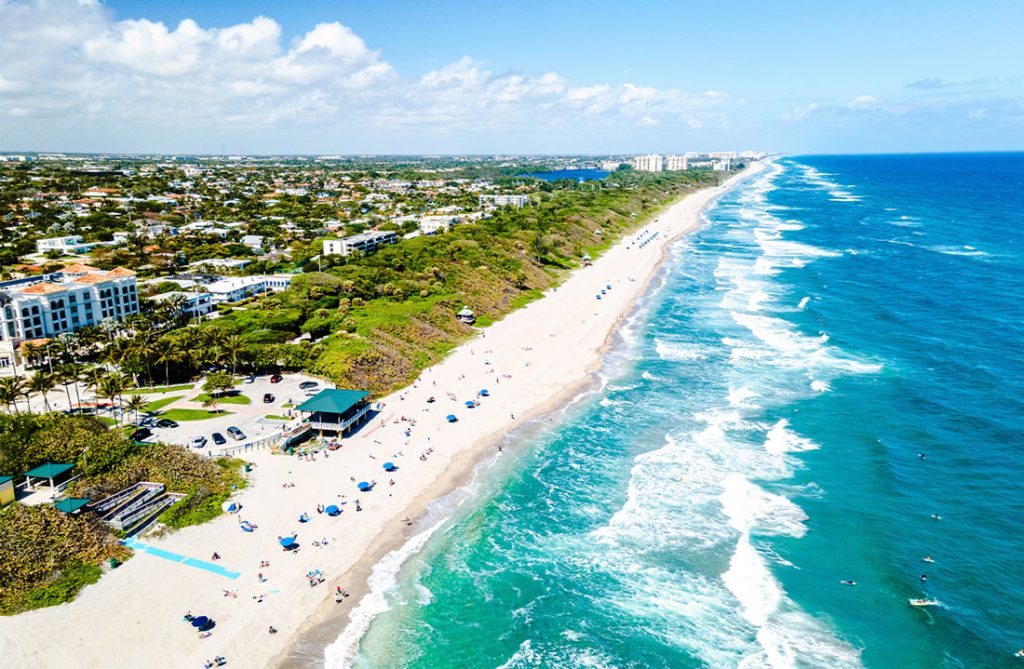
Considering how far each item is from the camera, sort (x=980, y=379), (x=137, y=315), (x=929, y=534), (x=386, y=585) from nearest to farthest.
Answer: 1. (x=386, y=585)
2. (x=929, y=534)
3. (x=980, y=379)
4. (x=137, y=315)

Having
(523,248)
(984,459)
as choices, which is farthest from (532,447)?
(523,248)

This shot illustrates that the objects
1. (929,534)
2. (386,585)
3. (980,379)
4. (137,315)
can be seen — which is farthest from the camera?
(137,315)

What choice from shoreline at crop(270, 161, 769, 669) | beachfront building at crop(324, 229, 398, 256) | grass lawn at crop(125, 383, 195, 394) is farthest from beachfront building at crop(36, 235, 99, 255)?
shoreline at crop(270, 161, 769, 669)

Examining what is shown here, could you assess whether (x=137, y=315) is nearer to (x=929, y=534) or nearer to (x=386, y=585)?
(x=386, y=585)

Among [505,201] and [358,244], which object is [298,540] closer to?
[358,244]

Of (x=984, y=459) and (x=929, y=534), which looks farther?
(x=984, y=459)

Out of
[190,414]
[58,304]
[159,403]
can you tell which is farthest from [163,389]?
[58,304]
